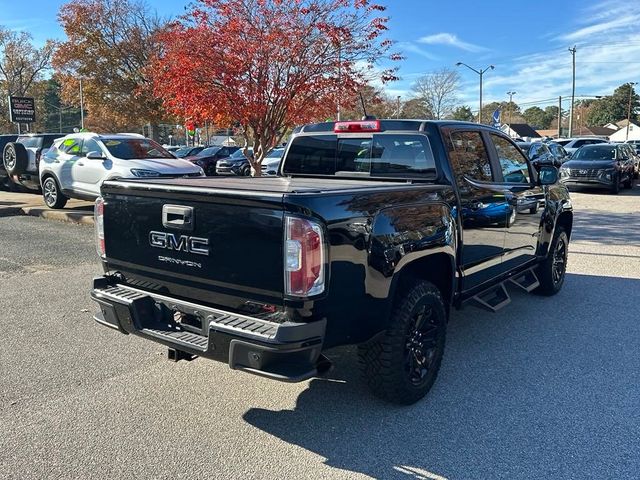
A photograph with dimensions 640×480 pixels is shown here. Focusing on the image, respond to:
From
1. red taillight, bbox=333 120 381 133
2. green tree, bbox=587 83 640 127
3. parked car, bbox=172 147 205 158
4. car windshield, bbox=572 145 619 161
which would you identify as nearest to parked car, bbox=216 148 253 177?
parked car, bbox=172 147 205 158

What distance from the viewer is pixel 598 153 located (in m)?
19.5

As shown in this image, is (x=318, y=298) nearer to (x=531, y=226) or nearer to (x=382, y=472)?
(x=382, y=472)

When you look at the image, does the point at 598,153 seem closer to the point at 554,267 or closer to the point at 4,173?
the point at 554,267

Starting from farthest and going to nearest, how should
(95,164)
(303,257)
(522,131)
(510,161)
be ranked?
(522,131)
(95,164)
(510,161)
(303,257)

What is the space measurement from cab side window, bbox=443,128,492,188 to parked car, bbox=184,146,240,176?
20893 millimetres

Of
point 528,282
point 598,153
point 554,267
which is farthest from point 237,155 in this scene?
point 528,282

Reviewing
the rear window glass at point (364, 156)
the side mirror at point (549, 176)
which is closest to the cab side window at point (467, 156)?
the rear window glass at point (364, 156)

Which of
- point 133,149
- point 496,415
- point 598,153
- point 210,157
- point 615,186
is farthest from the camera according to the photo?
point 210,157

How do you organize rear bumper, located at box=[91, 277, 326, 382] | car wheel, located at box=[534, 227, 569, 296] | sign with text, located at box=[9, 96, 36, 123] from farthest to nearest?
sign with text, located at box=[9, 96, 36, 123], car wheel, located at box=[534, 227, 569, 296], rear bumper, located at box=[91, 277, 326, 382]

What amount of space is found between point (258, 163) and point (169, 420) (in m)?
7.43

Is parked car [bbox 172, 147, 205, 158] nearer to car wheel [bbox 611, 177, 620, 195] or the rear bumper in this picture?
car wheel [bbox 611, 177, 620, 195]

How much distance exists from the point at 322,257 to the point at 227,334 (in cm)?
65

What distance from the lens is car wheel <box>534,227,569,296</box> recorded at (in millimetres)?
6094

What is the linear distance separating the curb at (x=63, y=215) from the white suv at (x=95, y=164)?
328 millimetres
